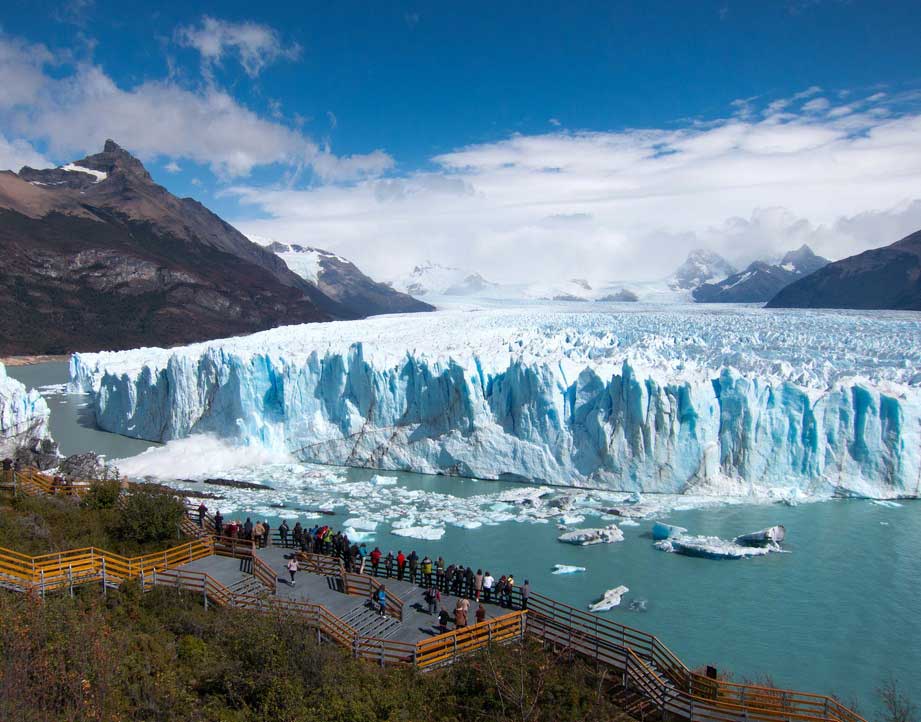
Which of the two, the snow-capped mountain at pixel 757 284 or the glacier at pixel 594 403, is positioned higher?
the snow-capped mountain at pixel 757 284

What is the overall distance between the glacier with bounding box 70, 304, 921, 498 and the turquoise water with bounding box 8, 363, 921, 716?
4.83 feet

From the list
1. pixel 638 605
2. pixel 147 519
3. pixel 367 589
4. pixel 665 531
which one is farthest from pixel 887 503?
pixel 147 519

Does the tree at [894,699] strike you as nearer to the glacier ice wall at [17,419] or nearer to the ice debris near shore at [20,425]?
the ice debris near shore at [20,425]

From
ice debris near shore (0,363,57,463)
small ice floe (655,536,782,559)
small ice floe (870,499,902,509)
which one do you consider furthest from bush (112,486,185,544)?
small ice floe (870,499,902,509)

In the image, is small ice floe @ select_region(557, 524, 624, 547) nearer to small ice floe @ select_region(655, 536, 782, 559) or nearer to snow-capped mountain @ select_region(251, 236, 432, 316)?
small ice floe @ select_region(655, 536, 782, 559)

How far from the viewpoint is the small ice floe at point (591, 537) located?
46.9 feet

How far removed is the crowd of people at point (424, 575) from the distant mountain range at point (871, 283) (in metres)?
36.1

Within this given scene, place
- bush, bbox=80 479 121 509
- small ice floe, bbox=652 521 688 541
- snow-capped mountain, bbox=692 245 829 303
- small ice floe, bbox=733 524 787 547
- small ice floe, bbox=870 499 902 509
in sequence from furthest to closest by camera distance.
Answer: snow-capped mountain, bbox=692 245 829 303, small ice floe, bbox=870 499 902 509, small ice floe, bbox=652 521 688 541, small ice floe, bbox=733 524 787 547, bush, bbox=80 479 121 509

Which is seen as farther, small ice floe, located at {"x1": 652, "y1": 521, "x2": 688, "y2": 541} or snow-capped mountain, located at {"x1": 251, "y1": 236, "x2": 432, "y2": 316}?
snow-capped mountain, located at {"x1": 251, "y1": 236, "x2": 432, "y2": 316}

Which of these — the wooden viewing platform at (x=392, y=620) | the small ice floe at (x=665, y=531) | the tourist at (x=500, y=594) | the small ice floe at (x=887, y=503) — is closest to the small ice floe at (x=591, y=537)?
the small ice floe at (x=665, y=531)

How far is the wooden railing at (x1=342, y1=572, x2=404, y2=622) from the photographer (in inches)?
358

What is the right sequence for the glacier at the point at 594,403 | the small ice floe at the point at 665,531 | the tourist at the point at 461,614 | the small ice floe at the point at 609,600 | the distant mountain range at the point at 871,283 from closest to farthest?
the tourist at the point at 461,614 → the small ice floe at the point at 609,600 → the small ice floe at the point at 665,531 → the glacier at the point at 594,403 → the distant mountain range at the point at 871,283

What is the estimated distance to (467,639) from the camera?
26.3 ft

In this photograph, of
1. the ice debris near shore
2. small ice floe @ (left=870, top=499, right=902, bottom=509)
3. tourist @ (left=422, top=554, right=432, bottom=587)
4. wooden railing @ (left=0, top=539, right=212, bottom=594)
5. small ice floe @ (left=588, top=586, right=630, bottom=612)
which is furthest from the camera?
the ice debris near shore
